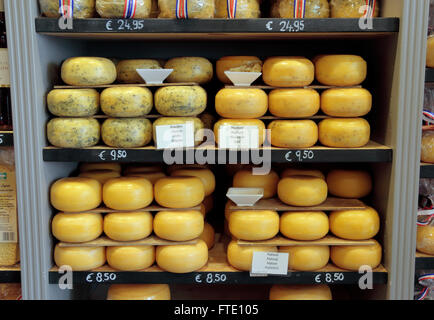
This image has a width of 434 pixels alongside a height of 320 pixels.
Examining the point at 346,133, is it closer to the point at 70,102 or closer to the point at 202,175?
the point at 202,175

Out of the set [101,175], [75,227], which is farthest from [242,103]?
[75,227]

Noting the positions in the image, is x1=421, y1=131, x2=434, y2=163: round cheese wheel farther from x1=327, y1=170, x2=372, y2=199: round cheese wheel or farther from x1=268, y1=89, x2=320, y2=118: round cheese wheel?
x1=268, y1=89, x2=320, y2=118: round cheese wheel

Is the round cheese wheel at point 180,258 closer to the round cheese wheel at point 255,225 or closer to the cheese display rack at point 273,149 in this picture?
the cheese display rack at point 273,149

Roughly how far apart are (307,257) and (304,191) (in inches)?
10.6

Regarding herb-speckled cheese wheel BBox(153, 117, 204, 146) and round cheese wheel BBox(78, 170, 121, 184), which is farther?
round cheese wheel BBox(78, 170, 121, 184)

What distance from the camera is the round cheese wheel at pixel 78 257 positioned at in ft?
5.43

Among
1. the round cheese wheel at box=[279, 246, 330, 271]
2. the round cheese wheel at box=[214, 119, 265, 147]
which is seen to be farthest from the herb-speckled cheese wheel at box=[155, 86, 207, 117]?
the round cheese wheel at box=[279, 246, 330, 271]

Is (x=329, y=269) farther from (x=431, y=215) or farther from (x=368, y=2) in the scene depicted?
(x=368, y=2)

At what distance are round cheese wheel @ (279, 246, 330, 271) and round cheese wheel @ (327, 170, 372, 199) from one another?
28 cm

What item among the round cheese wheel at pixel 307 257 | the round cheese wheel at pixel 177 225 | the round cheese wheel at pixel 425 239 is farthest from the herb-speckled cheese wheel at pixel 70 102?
the round cheese wheel at pixel 425 239

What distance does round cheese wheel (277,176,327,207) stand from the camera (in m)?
1.67

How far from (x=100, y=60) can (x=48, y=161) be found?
457 millimetres

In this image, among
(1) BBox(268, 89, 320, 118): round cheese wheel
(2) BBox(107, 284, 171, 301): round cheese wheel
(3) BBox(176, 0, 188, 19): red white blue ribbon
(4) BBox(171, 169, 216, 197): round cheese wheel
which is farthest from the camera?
(4) BBox(171, 169, 216, 197): round cheese wheel
